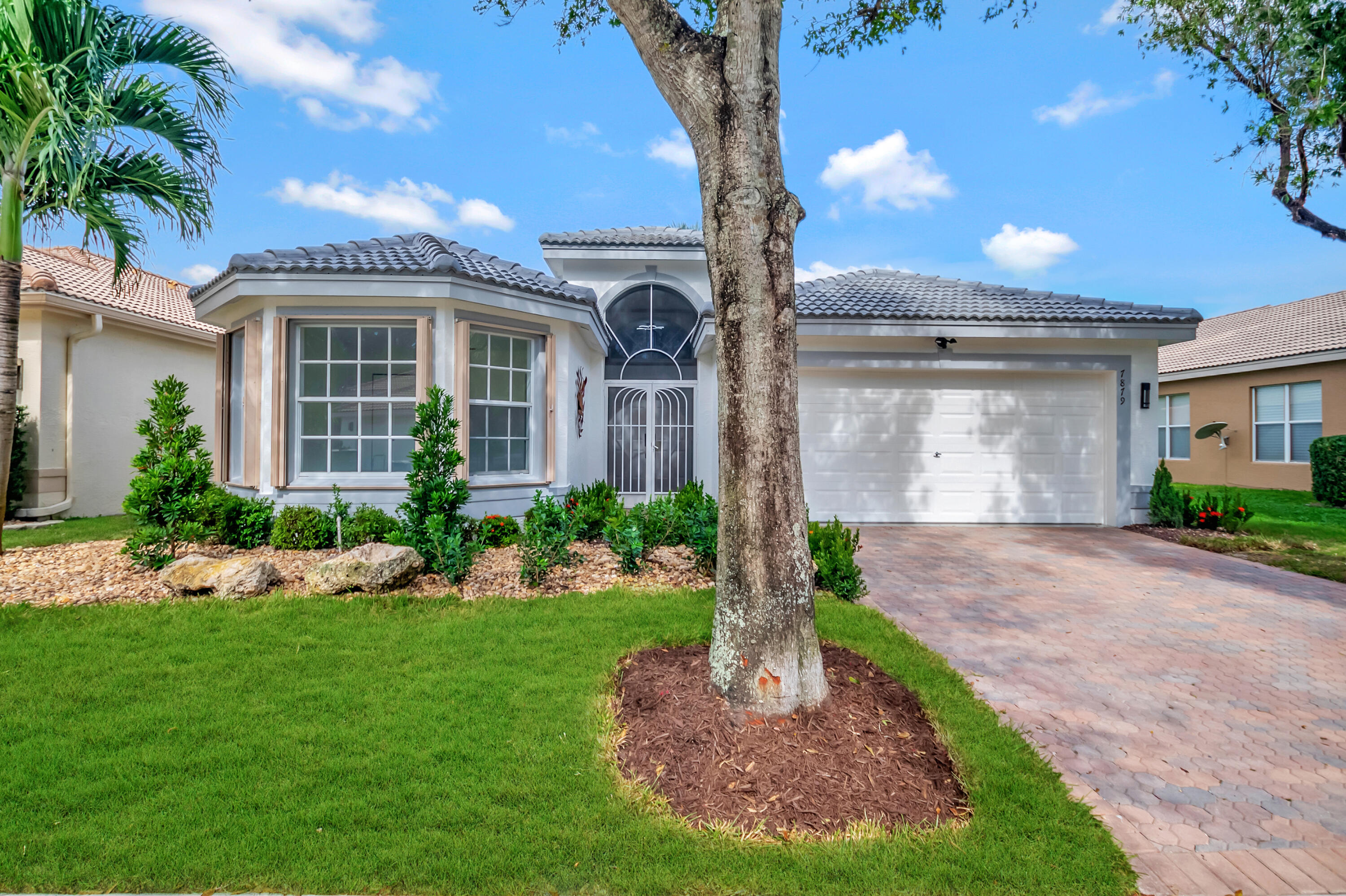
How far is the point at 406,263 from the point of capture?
23.3 ft

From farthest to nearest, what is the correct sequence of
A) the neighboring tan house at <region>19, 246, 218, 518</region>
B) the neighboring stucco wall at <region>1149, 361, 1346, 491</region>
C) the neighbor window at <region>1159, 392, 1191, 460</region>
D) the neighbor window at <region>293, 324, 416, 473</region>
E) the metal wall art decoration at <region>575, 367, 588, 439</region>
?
the neighbor window at <region>1159, 392, 1191, 460</region> → the neighboring stucco wall at <region>1149, 361, 1346, 491</region> → the neighboring tan house at <region>19, 246, 218, 518</region> → the metal wall art decoration at <region>575, 367, 588, 439</region> → the neighbor window at <region>293, 324, 416, 473</region>

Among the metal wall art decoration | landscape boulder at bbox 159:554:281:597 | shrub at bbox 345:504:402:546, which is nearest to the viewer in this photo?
landscape boulder at bbox 159:554:281:597

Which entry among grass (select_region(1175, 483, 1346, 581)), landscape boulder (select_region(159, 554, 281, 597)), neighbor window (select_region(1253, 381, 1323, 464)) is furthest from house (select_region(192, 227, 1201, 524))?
neighbor window (select_region(1253, 381, 1323, 464))

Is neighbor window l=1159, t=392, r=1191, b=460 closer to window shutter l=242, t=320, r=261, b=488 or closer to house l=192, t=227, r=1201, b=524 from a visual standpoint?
house l=192, t=227, r=1201, b=524

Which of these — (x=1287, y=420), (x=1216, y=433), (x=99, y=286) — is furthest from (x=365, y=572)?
(x=1216, y=433)

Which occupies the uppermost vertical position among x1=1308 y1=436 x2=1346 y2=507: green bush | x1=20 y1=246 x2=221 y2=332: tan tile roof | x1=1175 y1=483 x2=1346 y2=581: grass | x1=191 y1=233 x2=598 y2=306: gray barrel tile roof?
x1=20 y1=246 x2=221 y2=332: tan tile roof

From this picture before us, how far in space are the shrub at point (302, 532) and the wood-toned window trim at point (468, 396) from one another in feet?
4.90

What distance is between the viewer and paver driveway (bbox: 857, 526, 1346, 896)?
2.43 meters

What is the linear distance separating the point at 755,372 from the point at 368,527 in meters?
5.24

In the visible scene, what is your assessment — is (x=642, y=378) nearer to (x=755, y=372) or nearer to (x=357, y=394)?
(x=357, y=394)

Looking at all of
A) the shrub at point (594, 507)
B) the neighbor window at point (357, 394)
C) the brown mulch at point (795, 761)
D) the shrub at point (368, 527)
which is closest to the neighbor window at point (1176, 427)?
the shrub at point (594, 507)

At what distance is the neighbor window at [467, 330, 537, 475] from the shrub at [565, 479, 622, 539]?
3.28 feet

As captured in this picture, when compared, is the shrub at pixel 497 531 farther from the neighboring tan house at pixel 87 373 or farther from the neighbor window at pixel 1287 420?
the neighbor window at pixel 1287 420

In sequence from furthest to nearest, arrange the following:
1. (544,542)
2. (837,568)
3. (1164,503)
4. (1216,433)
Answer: (1216,433)
(1164,503)
(544,542)
(837,568)
